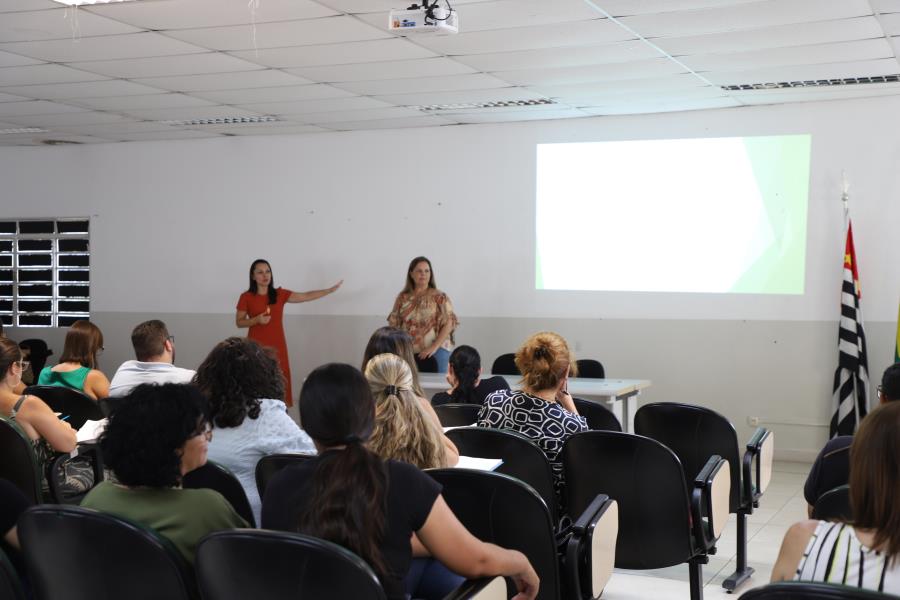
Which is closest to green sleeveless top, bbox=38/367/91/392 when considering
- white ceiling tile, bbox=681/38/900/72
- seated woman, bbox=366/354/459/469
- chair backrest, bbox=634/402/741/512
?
seated woman, bbox=366/354/459/469

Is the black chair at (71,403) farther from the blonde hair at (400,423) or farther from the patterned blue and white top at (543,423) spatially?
the blonde hair at (400,423)

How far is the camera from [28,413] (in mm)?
3695

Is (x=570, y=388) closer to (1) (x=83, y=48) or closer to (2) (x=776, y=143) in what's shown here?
(2) (x=776, y=143)

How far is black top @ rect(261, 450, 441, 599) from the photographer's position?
2.08 metres

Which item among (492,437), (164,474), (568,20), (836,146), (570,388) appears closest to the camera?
(164,474)

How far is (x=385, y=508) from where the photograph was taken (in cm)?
206

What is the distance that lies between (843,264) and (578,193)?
7.34 ft

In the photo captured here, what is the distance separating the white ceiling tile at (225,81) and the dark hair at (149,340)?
7.52 ft

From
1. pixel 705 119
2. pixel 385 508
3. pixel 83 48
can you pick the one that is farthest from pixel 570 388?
pixel 385 508

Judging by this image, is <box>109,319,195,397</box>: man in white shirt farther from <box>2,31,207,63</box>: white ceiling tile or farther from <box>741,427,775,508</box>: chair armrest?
<box>741,427,775,508</box>: chair armrest

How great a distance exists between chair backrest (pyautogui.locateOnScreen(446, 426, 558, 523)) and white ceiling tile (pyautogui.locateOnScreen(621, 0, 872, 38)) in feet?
8.18

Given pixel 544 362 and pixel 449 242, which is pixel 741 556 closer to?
pixel 544 362

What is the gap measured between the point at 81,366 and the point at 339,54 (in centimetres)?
238

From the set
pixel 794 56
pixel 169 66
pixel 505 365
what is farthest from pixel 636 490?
pixel 169 66
